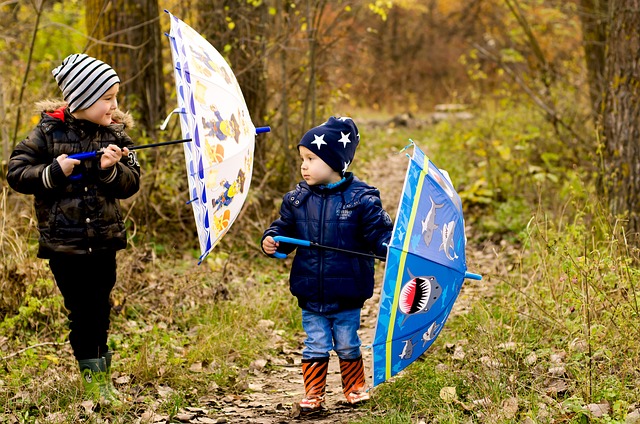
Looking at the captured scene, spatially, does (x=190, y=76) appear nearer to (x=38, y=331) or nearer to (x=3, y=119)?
(x=38, y=331)

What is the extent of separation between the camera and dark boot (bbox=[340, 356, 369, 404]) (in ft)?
15.2

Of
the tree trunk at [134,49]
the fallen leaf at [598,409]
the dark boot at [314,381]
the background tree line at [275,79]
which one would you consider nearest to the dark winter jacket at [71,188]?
the dark boot at [314,381]

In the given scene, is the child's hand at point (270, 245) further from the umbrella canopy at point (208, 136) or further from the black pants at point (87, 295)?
the black pants at point (87, 295)

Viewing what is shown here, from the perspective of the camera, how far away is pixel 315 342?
459 cm

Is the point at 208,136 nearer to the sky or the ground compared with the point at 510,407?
nearer to the sky

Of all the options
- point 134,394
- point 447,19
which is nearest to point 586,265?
point 134,394

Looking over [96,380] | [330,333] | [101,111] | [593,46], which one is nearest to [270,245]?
[330,333]

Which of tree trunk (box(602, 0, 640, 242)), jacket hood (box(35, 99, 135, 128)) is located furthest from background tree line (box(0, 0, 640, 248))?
jacket hood (box(35, 99, 135, 128))

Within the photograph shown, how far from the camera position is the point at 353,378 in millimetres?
4668

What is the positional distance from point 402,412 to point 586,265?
138 centimetres

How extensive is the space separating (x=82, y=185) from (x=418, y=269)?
Result: 2.03 metres

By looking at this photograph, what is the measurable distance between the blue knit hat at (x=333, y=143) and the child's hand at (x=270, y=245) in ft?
1.79

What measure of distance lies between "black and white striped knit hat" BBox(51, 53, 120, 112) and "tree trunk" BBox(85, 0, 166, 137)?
3.71 metres

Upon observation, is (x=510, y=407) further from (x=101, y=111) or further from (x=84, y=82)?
(x=84, y=82)
